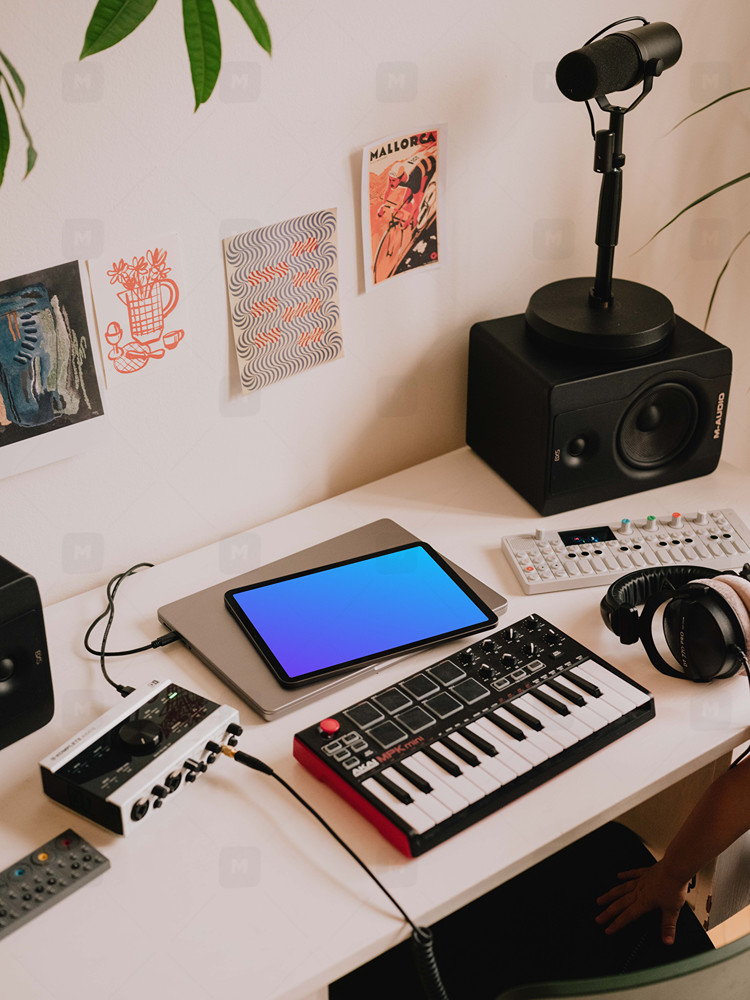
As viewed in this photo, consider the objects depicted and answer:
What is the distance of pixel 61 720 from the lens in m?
1.14

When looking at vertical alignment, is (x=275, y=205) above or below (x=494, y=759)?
above

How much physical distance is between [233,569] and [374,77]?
0.66 m

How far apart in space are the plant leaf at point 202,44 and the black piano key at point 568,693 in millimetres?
764

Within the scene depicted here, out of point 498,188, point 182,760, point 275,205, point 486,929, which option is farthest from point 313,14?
point 486,929

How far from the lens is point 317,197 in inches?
51.9

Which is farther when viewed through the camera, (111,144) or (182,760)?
(111,144)

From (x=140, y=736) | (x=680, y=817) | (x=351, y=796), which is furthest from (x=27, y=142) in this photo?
(x=680, y=817)

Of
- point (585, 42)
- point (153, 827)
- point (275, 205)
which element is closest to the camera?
point (153, 827)

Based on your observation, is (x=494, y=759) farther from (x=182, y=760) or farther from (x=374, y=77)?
(x=374, y=77)

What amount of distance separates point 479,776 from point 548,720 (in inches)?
4.4

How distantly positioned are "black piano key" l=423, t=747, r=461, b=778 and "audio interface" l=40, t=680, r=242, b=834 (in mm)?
203

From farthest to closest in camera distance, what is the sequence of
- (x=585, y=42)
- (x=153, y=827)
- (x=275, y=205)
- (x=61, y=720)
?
1. (x=585, y=42)
2. (x=275, y=205)
3. (x=61, y=720)
4. (x=153, y=827)

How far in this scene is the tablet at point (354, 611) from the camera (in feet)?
3.92

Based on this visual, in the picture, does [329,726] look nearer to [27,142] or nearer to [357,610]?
[357,610]
